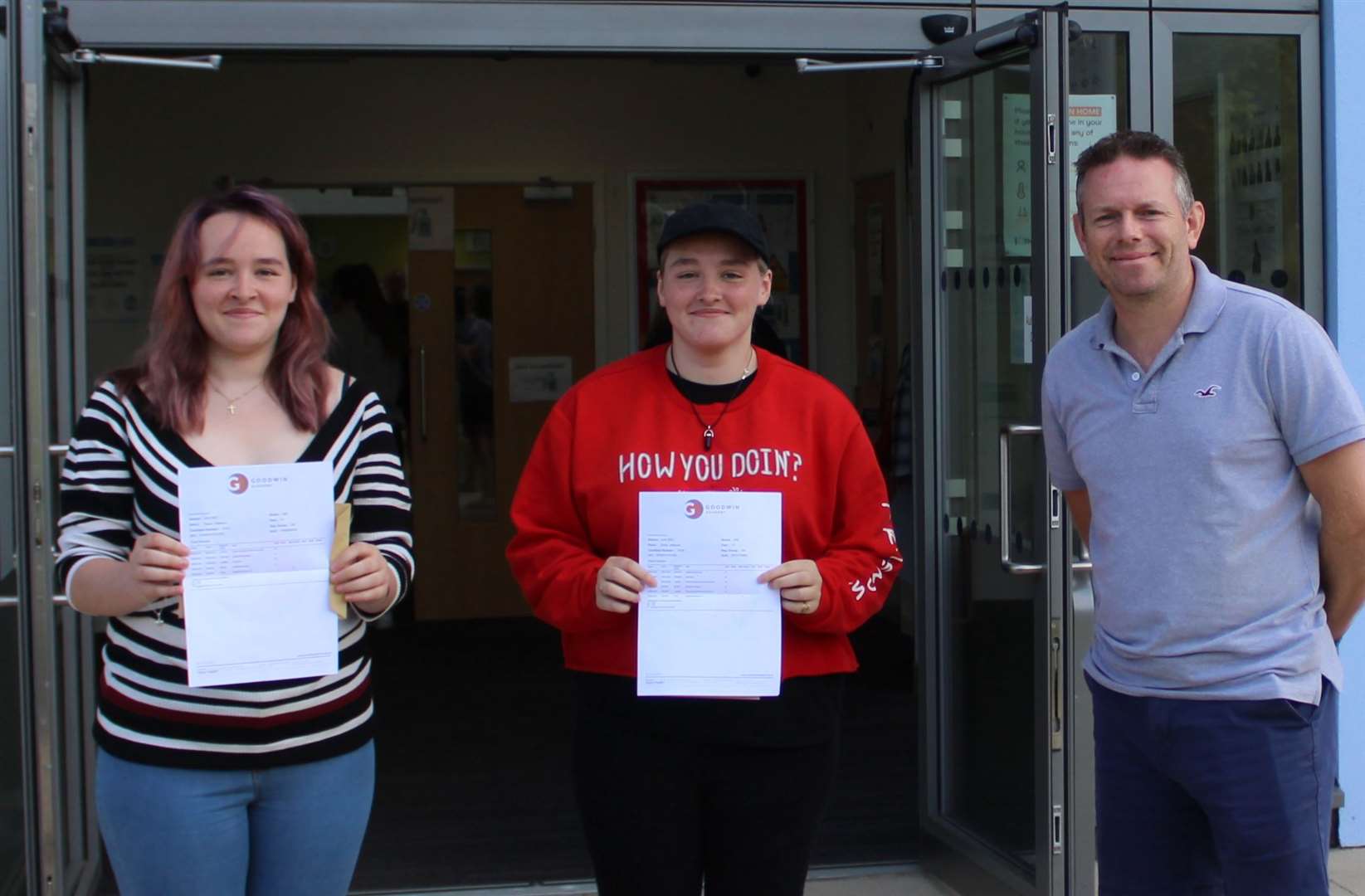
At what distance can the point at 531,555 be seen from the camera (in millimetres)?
2408

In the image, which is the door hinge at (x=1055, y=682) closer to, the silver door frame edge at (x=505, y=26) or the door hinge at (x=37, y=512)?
the silver door frame edge at (x=505, y=26)

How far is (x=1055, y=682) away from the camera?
11.4 ft

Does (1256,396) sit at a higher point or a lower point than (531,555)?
higher

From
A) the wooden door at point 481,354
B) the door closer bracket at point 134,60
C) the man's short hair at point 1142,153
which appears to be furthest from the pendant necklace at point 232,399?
the wooden door at point 481,354

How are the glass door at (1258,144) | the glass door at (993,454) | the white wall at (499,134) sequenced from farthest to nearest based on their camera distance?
1. the white wall at (499,134)
2. the glass door at (1258,144)
3. the glass door at (993,454)

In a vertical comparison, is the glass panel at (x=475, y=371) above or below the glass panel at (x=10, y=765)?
above

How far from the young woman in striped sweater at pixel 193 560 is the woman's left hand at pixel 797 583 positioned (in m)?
0.59

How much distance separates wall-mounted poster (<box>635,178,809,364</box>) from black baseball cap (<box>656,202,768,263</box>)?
18.4ft

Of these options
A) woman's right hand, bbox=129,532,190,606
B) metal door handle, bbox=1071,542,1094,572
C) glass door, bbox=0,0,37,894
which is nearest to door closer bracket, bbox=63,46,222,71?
glass door, bbox=0,0,37,894

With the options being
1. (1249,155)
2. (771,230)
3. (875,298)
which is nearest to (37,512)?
(1249,155)

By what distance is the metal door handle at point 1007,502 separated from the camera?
343 centimetres

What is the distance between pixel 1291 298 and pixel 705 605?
2608mm

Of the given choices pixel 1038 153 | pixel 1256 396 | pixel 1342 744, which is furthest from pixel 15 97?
pixel 1342 744

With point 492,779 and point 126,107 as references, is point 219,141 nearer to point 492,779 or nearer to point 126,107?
point 126,107
